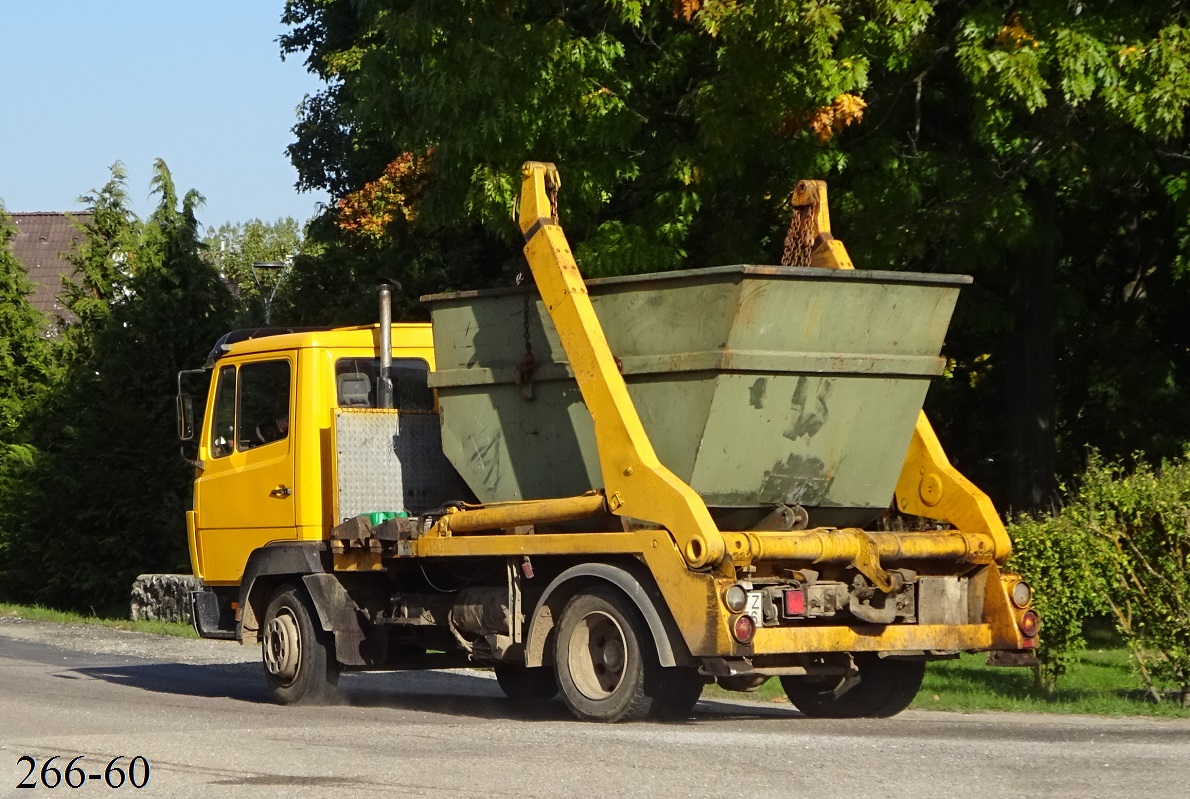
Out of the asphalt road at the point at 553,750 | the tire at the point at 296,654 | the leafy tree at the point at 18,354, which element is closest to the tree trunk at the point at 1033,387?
the asphalt road at the point at 553,750

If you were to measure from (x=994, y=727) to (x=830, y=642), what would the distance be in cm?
144

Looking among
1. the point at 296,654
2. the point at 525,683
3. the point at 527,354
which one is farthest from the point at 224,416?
the point at 527,354

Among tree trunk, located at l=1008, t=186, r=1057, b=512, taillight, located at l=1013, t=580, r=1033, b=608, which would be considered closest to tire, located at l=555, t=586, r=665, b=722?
taillight, located at l=1013, t=580, r=1033, b=608

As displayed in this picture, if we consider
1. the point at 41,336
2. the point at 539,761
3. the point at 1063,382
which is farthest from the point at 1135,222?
the point at 41,336

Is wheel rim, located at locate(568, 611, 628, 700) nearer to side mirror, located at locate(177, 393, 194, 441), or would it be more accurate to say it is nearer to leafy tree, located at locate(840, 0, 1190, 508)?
side mirror, located at locate(177, 393, 194, 441)

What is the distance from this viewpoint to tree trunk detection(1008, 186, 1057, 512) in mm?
17062

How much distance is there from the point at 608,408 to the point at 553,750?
2.08 metres

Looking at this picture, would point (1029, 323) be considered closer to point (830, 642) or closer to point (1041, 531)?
point (1041, 531)

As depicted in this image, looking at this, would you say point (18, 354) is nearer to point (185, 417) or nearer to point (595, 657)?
point (185, 417)

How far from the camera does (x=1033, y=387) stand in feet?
56.5

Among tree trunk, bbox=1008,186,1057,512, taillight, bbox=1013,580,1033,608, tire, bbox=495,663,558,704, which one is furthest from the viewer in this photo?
tree trunk, bbox=1008,186,1057,512

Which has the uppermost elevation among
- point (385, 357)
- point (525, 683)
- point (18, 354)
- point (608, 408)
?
point (18, 354)

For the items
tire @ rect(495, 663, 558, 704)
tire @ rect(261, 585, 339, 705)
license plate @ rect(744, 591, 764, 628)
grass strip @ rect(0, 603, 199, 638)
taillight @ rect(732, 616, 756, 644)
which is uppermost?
license plate @ rect(744, 591, 764, 628)

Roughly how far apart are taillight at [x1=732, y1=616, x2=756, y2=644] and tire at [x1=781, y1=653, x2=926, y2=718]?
1841mm
